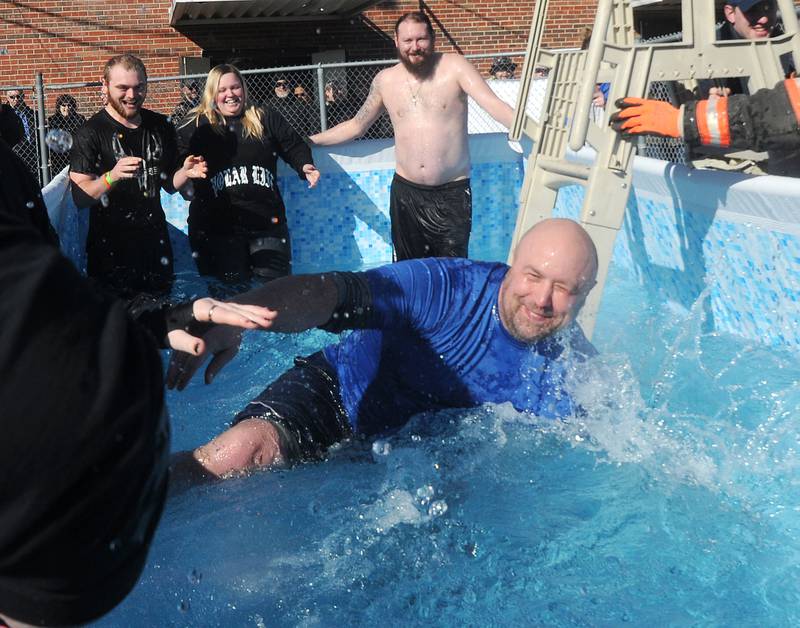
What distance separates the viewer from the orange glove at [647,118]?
4.02 m

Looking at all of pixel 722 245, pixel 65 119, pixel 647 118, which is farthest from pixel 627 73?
pixel 65 119

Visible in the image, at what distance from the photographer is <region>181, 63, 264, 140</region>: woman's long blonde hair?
19.4 feet

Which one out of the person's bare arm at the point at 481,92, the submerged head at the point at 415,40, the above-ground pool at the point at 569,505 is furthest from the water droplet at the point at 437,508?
the submerged head at the point at 415,40

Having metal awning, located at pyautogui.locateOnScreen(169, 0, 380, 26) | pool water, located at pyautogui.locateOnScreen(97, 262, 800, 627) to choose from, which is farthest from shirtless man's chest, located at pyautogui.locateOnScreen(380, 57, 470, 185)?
metal awning, located at pyautogui.locateOnScreen(169, 0, 380, 26)

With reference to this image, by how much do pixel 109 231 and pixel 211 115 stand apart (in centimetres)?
111

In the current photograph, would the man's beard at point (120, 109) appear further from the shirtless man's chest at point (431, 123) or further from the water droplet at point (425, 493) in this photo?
the water droplet at point (425, 493)

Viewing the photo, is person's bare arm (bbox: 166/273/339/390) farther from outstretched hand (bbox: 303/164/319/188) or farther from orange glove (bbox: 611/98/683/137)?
outstretched hand (bbox: 303/164/319/188)

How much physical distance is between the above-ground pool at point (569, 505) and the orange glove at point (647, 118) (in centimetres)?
48

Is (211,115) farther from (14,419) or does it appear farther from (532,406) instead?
(14,419)

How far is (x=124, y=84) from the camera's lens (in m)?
5.15

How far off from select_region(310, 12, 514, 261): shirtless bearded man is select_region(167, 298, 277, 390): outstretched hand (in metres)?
3.54

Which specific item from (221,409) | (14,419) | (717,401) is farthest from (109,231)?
(14,419)

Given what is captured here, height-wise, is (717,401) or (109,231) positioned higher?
(109,231)

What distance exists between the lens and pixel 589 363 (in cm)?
327
